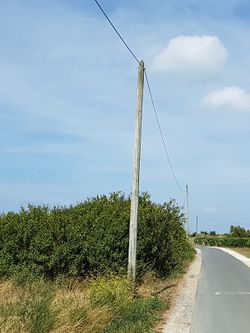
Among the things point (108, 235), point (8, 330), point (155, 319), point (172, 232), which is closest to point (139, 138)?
point (108, 235)

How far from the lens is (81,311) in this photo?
970cm

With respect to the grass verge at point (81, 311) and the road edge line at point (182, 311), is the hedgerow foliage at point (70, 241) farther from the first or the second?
the grass verge at point (81, 311)

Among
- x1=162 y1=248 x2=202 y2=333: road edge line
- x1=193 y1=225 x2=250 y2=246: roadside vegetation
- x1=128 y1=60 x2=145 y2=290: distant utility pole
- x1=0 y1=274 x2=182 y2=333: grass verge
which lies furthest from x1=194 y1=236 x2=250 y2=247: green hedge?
x1=0 y1=274 x2=182 y2=333: grass verge

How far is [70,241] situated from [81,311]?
27.1 ft

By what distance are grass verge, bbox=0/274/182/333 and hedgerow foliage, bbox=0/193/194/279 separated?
2451 mm

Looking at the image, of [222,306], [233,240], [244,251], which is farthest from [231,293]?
[233,240]

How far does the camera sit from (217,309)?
14.5 m

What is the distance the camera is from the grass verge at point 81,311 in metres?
8.30

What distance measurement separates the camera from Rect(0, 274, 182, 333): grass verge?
327 inches

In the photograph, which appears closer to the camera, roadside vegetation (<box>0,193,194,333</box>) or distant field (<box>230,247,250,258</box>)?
roadside vegetation (<box>0,193,194,333</box>)

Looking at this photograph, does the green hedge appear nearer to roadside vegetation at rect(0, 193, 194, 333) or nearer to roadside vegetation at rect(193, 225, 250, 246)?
roadside vegetation at rect(193, 225, 250, 246)

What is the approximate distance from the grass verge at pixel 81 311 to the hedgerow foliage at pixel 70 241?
8.04ft

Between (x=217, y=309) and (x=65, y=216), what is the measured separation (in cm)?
647

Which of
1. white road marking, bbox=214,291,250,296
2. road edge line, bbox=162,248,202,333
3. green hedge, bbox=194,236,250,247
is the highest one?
green hedge, bbox=194,236,250,247
